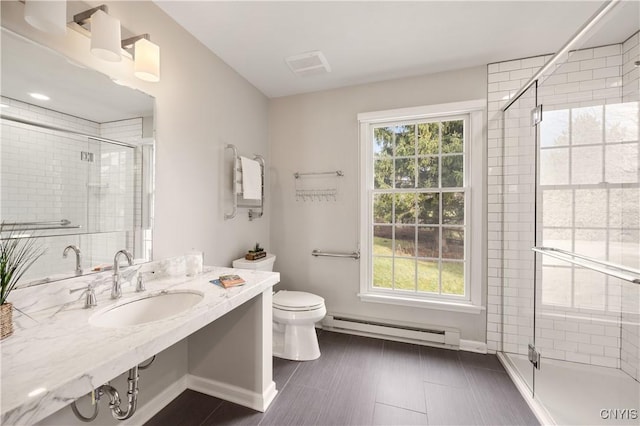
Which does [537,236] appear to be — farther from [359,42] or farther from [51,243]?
[51,243]

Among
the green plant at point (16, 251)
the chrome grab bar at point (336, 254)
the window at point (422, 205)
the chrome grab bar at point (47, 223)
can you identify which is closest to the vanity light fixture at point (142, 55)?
the chrome grab bar at point (47, 223)

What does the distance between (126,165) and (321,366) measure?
74.8 inches

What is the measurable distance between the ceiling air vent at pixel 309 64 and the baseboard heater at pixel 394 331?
7.57ft

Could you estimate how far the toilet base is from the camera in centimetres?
214

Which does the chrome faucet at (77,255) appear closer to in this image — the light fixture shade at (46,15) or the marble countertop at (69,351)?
the marble countertop at (69,351)

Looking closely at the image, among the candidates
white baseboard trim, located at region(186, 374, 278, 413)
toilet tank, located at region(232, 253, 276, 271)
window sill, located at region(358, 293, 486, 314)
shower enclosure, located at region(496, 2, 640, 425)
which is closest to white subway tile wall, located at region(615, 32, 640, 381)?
shower enclosure, located at region(496, 2, 640, 425)

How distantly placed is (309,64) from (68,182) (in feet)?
6.05

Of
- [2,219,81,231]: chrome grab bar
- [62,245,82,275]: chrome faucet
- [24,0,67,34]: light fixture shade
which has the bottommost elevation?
[62,245,82,275]: chrome faucet

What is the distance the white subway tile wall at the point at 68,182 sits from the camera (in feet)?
3.40

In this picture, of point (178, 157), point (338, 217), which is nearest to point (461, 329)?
point (338, 217)

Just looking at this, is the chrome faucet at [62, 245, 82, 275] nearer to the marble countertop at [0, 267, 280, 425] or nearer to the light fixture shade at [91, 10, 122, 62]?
the marble countertop at [0, 267, 280, 425]

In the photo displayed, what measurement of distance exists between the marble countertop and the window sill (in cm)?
158

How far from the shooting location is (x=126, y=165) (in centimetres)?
146

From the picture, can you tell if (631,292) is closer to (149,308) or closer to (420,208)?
(420,208)
